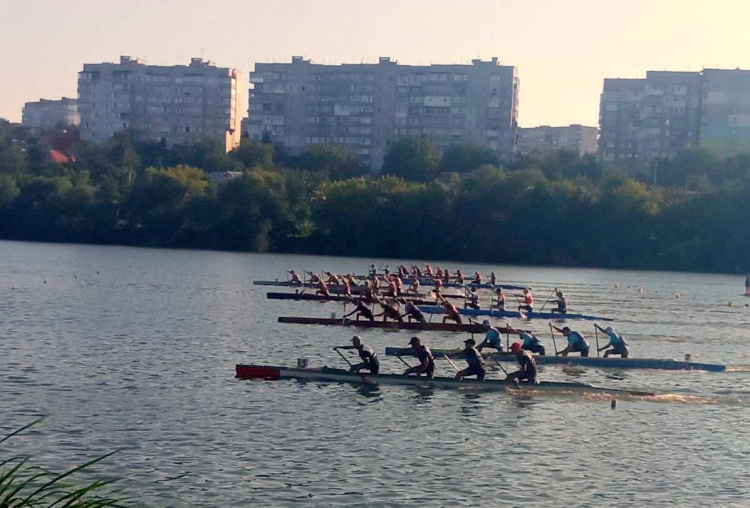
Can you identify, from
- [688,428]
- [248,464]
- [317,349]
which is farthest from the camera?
[317,349]

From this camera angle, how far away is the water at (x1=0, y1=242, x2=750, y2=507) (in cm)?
1497

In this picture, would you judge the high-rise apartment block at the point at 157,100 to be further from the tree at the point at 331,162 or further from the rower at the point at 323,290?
the rower at the point at 323,290

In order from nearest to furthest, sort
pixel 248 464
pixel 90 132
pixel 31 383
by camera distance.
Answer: pixel 248 464
pixel 31 383
pixel 90 132

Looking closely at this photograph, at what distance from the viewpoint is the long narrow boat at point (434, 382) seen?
70.6 ft

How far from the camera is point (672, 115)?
139125 millimetres

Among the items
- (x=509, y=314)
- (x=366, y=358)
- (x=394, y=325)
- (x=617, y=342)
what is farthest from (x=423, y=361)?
(x=509, y=314)

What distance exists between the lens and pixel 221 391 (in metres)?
21.3

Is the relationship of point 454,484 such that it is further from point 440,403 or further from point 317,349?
point 317,349

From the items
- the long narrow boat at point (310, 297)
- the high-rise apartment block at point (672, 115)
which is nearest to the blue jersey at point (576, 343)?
the long narrow boat at point (310, 297)

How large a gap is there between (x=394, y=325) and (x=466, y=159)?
83.3m

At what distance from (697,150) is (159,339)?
279ft

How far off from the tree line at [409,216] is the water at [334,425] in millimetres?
48493

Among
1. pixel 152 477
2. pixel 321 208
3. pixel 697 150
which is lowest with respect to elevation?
pixel 152 477

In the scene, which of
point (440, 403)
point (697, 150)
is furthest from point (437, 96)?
point (440, 403)
